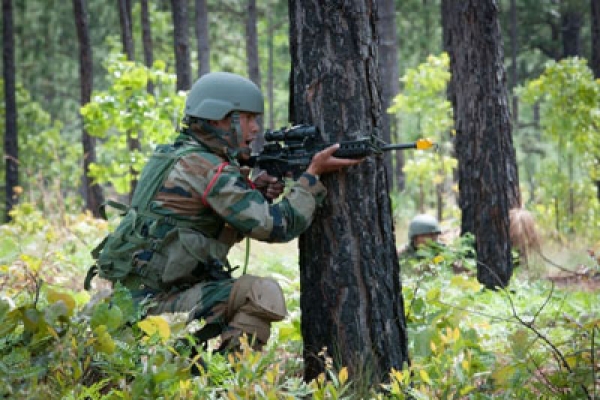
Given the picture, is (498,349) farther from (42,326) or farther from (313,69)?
(42,326)

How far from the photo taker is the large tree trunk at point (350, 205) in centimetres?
388

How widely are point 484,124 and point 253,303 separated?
4346mm

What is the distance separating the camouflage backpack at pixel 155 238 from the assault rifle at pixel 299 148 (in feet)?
1.22

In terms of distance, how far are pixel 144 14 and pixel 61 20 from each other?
1139 cm

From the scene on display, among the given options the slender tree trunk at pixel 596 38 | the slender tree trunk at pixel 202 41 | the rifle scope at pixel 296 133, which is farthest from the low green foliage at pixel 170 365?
the slender tree trunk at pixel 596 38

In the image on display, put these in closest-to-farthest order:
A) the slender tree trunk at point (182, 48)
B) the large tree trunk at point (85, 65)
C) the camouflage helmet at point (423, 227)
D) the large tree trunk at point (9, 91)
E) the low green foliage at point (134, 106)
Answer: the camouflage helmet at point (423, 227) → the low green foliage at point (134, 106) → the slender tree trunk at point (182, 48) → the large tree trunk at point (85, 65) → the large tree trunk at point (9, 91)

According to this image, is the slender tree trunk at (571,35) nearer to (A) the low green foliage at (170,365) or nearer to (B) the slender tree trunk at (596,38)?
(B) the slender tree trunk at (596,38)

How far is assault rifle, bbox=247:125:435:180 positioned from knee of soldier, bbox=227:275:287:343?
57 cm

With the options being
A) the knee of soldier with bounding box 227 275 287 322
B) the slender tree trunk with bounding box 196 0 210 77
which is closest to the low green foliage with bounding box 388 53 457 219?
the slender tree trunk with bounding box 196 0 210 77

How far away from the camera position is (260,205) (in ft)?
13.2

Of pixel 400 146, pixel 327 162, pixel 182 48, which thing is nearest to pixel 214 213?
pixel 327 162

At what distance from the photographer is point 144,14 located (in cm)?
1959

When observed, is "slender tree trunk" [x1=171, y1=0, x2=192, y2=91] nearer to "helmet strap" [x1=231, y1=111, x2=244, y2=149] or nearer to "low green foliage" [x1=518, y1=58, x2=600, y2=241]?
"low green foliage" [x1=518, y1=58, x2=600, y2=241]

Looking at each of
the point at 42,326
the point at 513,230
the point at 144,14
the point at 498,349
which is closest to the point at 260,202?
the point at 42,326
